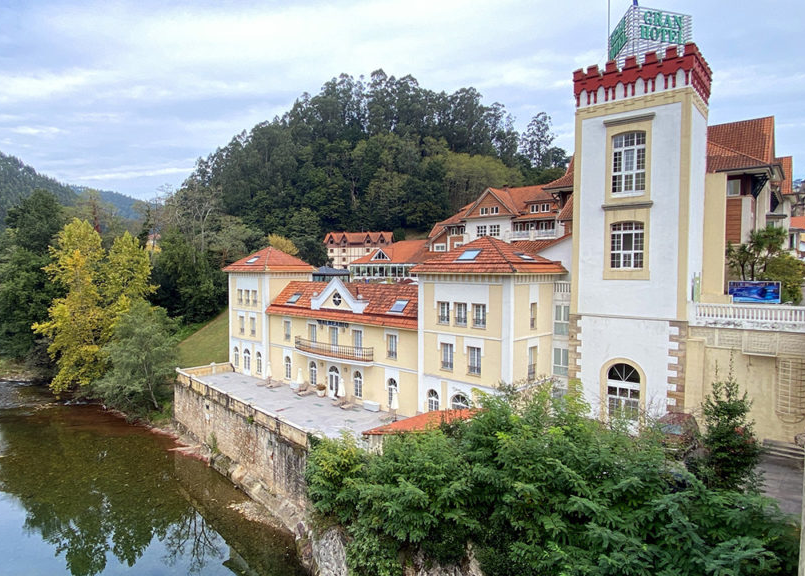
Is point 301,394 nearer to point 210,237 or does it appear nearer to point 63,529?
point 63,529

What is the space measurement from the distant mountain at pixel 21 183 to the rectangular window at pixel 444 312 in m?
129

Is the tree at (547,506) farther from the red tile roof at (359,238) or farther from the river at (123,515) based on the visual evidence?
the red tile roof at (359,238)

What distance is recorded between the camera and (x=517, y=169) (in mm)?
79500

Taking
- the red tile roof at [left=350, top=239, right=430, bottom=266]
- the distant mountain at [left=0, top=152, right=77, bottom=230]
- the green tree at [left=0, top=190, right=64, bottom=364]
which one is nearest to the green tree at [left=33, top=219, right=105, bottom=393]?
the green tree at [left=0, top=190, right=64, bottom=364]

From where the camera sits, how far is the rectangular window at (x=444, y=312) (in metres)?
18.9

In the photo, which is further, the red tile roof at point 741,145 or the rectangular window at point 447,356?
the rectangular window at point 447,356

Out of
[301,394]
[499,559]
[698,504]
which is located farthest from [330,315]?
[698,504]

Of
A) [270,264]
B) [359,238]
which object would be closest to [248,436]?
[270,264]

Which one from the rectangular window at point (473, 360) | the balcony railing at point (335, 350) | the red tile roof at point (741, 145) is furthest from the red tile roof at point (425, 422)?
the red tile roof at point (741, 145)

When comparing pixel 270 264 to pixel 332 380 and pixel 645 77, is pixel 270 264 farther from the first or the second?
pixel 645 77

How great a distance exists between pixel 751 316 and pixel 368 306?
14.9m

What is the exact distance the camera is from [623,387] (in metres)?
16.0

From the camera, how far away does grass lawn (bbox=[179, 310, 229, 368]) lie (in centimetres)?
3747

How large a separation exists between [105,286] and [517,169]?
62.8 meters
